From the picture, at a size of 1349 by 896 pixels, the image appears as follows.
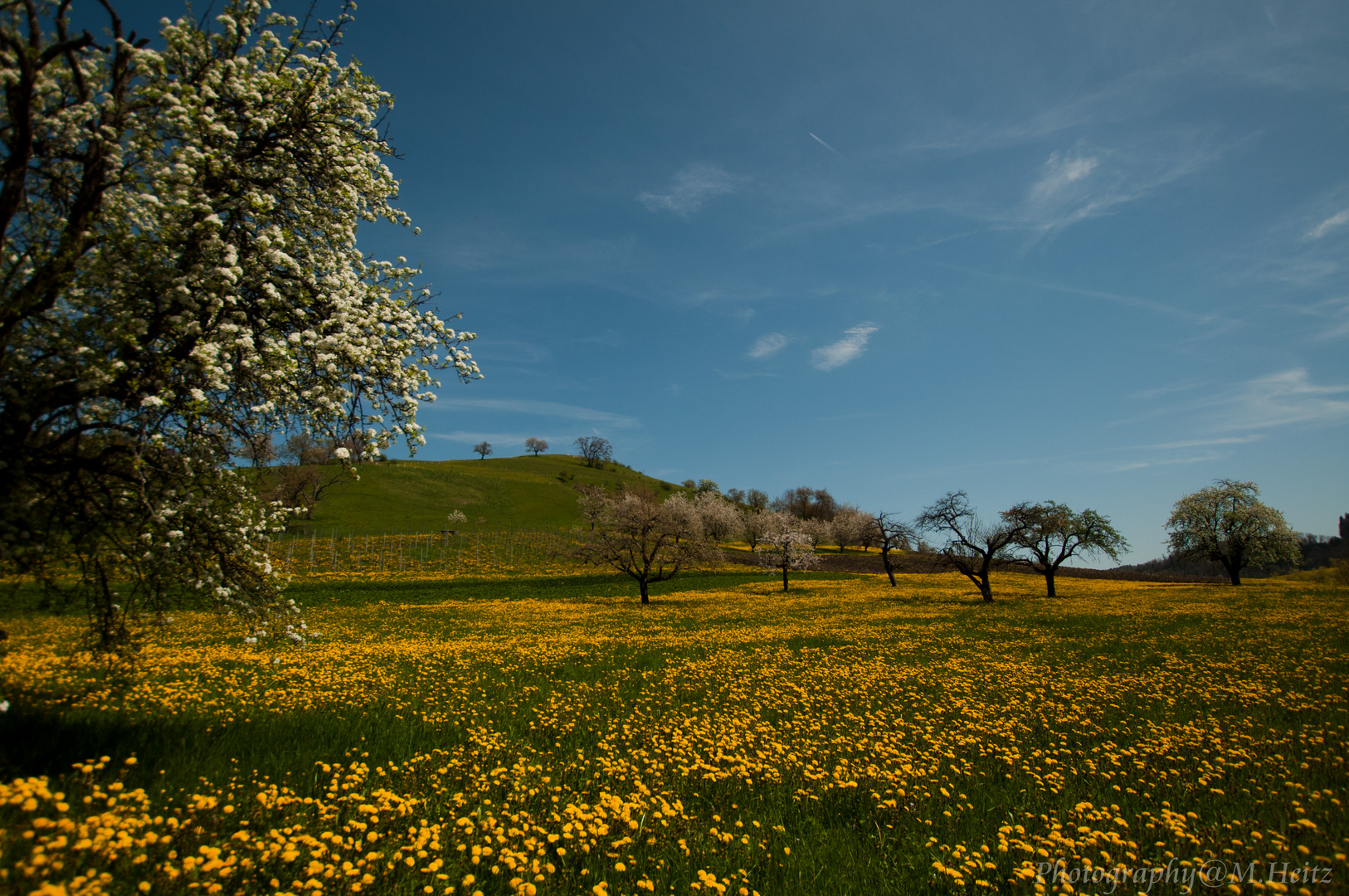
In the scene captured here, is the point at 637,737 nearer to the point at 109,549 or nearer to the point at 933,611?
Result: the point at 109,549

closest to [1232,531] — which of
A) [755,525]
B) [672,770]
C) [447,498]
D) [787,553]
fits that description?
[787,553]

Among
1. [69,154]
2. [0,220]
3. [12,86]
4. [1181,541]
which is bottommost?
[1181,541]

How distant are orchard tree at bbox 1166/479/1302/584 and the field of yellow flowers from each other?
190 ft

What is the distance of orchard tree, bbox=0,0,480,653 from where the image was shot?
693 cm

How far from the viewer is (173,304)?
719 centimetres

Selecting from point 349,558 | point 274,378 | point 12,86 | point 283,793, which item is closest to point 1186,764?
point 283,793

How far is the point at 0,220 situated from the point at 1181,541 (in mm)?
89886

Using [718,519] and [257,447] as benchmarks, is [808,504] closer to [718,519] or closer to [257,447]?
[718,519]

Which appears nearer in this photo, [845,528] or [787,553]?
[787,553]

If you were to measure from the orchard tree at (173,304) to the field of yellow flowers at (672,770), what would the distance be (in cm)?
300

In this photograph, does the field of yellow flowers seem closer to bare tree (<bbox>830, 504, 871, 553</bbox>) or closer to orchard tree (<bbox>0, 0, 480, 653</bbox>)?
orchard tree (<bbox>0, 0, 480, 653</bbox>)

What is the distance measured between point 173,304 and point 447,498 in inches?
4311

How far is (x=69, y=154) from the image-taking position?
A: 7129 mm

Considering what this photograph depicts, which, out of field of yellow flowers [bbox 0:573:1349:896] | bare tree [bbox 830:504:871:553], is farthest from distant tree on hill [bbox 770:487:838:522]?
field of yellow flowers [bbox 0:573:1349:896]
